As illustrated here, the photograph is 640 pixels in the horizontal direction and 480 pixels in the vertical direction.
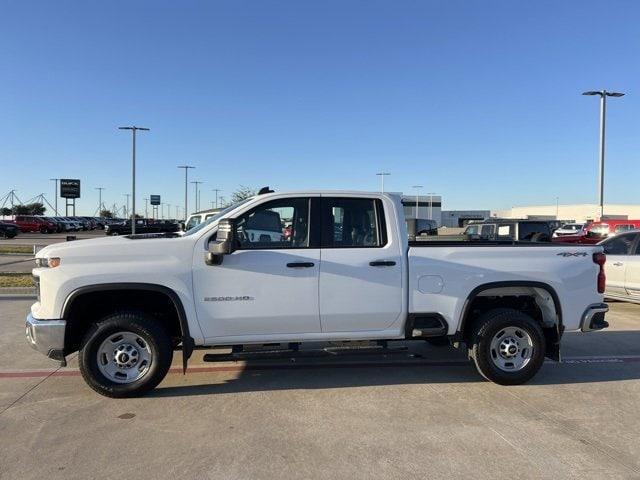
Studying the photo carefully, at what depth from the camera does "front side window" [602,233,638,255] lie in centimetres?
1053

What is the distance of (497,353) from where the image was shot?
5.77 meters

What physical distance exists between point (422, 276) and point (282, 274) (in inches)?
56.1

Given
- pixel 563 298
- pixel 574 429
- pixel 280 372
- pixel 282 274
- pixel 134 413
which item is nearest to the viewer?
pixel 574 429

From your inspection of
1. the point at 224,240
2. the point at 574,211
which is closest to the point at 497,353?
the point at 224,240

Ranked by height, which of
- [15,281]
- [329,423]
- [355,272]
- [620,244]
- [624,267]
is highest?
[620,244]

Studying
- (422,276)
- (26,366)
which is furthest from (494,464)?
(26,366)

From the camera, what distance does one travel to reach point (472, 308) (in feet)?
19.5

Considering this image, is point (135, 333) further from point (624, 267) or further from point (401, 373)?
point (624, 267)

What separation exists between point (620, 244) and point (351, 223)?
7.61 m

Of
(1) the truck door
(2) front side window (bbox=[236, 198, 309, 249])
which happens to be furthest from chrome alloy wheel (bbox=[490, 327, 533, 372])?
(2) front side window (bbox=[236, 198, 309, 249])

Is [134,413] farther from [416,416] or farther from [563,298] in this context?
[563,298]

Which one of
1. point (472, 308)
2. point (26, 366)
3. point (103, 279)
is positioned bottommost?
point (26, 366)

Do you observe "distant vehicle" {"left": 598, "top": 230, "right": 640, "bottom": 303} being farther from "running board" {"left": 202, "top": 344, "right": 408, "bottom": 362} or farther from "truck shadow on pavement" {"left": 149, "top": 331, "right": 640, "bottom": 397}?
"running board" {"left": 202, "top": 344, "right": 408, "bottom": 362}

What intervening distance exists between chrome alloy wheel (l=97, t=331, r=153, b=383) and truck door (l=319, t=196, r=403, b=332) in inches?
69.8
